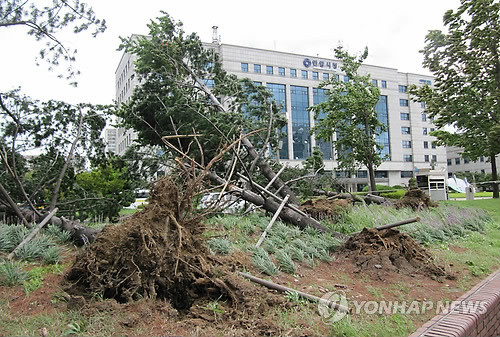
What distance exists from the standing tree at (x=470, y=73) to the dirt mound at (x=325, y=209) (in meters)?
10.1

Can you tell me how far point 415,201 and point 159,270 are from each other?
30.0 feet

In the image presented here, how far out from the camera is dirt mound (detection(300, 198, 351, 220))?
8586 mm

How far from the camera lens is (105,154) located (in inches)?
383

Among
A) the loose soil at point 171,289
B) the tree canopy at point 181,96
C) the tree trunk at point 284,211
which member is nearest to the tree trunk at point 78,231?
the loose soil at point 171,289

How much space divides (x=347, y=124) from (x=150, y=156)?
1297 cm

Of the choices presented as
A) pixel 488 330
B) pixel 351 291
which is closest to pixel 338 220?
pixel 351 291

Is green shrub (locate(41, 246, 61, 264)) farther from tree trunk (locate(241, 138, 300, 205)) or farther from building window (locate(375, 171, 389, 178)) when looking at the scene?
building window (locate(375, 171, 389, 178))

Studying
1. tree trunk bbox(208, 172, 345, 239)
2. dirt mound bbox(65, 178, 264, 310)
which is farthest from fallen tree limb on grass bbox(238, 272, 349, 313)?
tree trunk bbox(208, 172, 345, 239)

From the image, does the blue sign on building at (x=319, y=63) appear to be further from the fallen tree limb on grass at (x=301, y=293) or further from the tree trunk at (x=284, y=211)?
the fallen tree limb on grass at (x=301, y=293)

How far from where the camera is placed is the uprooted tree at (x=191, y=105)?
1009cm

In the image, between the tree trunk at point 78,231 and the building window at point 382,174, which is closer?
the tree trunk at point 78,231

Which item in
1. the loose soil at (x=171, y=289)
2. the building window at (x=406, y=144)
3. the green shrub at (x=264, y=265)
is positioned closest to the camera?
the loose soil at (x=171, y=289)

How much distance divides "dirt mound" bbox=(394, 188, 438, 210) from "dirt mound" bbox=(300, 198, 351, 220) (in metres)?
2.91

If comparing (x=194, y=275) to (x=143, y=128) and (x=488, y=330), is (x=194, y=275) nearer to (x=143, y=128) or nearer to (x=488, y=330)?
(x=488, y=330)
